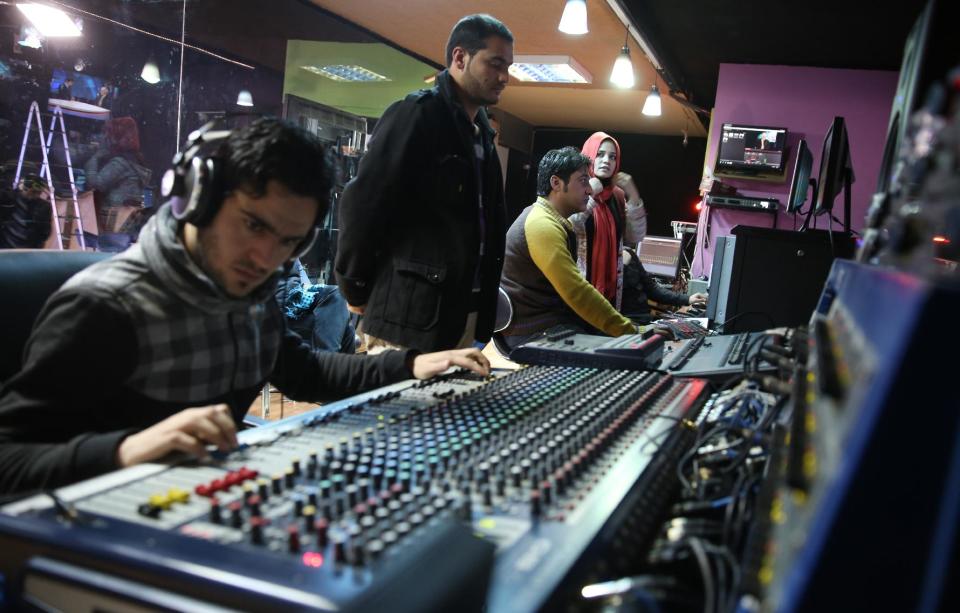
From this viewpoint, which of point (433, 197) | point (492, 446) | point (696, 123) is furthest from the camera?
point (696, 123)

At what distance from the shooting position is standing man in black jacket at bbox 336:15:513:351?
6.84 feet

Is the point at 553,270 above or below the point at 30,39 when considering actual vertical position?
A: below

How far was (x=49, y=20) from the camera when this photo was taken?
10.8 ft

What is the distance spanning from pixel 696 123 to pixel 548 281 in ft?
27.8

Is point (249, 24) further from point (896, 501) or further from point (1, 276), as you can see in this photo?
point (896, 501)

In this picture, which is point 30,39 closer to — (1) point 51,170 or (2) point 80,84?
(2) point 80,84

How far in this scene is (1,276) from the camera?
117cm

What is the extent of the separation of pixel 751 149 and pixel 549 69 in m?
2.23

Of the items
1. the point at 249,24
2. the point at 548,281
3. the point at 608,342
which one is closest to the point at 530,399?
the point at 608,342

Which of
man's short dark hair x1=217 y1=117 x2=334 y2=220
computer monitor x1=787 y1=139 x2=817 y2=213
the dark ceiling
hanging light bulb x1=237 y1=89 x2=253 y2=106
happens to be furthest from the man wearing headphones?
the dark ceiling

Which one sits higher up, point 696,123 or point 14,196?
point 696,123

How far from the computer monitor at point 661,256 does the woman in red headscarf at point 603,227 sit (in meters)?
1.75

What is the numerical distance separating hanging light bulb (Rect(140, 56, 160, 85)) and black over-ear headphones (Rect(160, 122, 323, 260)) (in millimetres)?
3167

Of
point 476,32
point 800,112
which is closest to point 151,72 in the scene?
point 476,32
